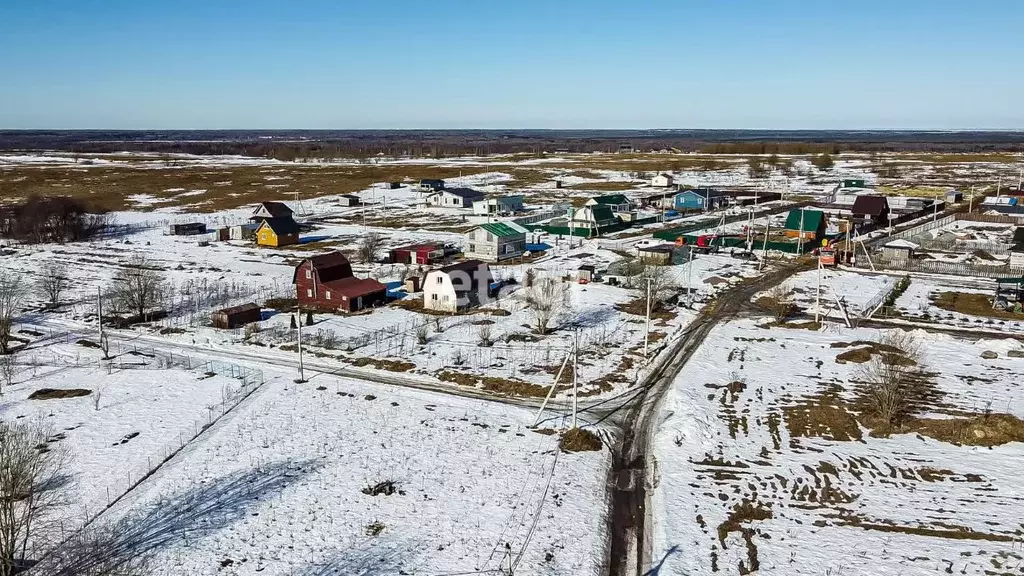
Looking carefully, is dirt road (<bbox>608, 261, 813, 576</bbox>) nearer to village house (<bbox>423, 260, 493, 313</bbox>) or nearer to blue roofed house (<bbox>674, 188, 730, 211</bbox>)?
village house (<bbox>423, 260, 493, 313</bbox>)

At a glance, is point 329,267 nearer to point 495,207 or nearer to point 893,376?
point 893,376

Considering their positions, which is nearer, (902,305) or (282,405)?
(282,405)

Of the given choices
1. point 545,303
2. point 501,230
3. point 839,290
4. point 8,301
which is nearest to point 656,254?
point 501,230

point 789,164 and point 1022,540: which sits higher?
point 789,164

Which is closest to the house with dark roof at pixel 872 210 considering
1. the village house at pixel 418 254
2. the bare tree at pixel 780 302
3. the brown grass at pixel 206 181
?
the bare tree at pixel 780 302

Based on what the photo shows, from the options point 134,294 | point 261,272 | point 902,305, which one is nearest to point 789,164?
point 902,305

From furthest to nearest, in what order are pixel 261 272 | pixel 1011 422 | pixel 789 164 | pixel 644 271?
pixel 789 164 < pixel 261 272 < pixel 644 271 < pixel 1011 422

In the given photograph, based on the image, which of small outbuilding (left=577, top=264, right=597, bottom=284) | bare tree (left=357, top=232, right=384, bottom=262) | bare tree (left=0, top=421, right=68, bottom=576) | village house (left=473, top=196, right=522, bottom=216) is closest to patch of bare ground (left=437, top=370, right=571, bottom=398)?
bare tree (left=0, top=421, right=68, bottom=576)

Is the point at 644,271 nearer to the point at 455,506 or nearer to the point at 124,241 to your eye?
the point at 455,506
